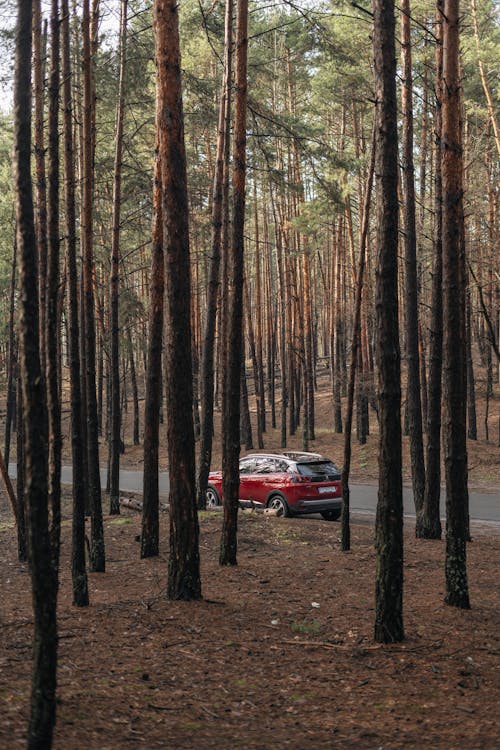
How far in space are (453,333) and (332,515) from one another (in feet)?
30.9

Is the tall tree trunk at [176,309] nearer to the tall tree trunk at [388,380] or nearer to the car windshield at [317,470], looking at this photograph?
the tall tree trunk at [388,380]

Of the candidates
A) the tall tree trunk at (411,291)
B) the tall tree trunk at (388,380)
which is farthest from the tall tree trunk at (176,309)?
the tall tree trunk at (411,291)

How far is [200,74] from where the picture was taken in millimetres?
27500

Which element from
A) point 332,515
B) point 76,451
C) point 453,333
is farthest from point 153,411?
point 332,515

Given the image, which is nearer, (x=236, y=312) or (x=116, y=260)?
(x=236, y=312)

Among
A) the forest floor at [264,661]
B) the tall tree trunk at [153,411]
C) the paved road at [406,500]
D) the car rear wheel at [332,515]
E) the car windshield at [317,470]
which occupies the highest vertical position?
the tall tree trunk at [153,411]

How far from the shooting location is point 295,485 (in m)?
16.4

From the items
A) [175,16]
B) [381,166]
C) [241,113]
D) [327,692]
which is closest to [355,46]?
[241,113]

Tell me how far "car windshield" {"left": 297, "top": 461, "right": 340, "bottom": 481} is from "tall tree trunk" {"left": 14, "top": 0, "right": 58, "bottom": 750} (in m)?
12.2

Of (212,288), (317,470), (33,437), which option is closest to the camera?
(33,437)

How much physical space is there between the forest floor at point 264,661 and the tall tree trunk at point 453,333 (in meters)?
0.60

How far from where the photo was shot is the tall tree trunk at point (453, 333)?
27.5 feet

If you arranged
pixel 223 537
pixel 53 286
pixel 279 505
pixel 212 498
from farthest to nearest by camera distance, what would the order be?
1. pixel 212 498
2. pixel 279 505
3. pixel 223 537
4. pixel 53 286

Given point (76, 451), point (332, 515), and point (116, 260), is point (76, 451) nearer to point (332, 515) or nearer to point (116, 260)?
point (116, 260)
